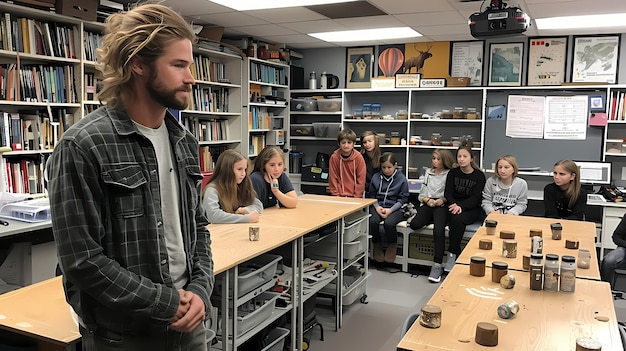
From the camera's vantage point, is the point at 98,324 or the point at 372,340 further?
the point at 372,340

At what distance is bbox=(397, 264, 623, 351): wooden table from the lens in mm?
1654

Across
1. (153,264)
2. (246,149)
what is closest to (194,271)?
(153,264)

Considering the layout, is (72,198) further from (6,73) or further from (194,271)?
(6,73)

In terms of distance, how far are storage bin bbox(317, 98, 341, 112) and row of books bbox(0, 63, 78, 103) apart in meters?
3.44

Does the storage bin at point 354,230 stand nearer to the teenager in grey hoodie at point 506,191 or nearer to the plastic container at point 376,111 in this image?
the teenager in grey hoodie at point 506,191

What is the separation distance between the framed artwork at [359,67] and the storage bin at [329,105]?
1.16 feet

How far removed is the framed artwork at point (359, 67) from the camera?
6.93m

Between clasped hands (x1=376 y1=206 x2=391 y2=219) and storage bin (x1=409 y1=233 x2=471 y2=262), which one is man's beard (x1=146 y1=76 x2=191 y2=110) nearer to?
clasped hands (x1=376 y1=206 x2=391 y2=219)

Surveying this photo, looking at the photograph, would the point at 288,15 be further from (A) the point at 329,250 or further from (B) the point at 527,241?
(B) the point at 527,241

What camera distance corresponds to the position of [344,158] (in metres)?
5.59

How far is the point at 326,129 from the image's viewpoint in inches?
272

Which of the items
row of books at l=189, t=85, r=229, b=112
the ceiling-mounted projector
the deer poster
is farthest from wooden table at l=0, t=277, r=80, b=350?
the deer poster

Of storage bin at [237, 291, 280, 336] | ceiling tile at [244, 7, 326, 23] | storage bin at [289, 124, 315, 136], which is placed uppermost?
ceiling tile at [244, 7, 326, 23]

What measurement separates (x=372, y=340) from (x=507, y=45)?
13.8 feet
